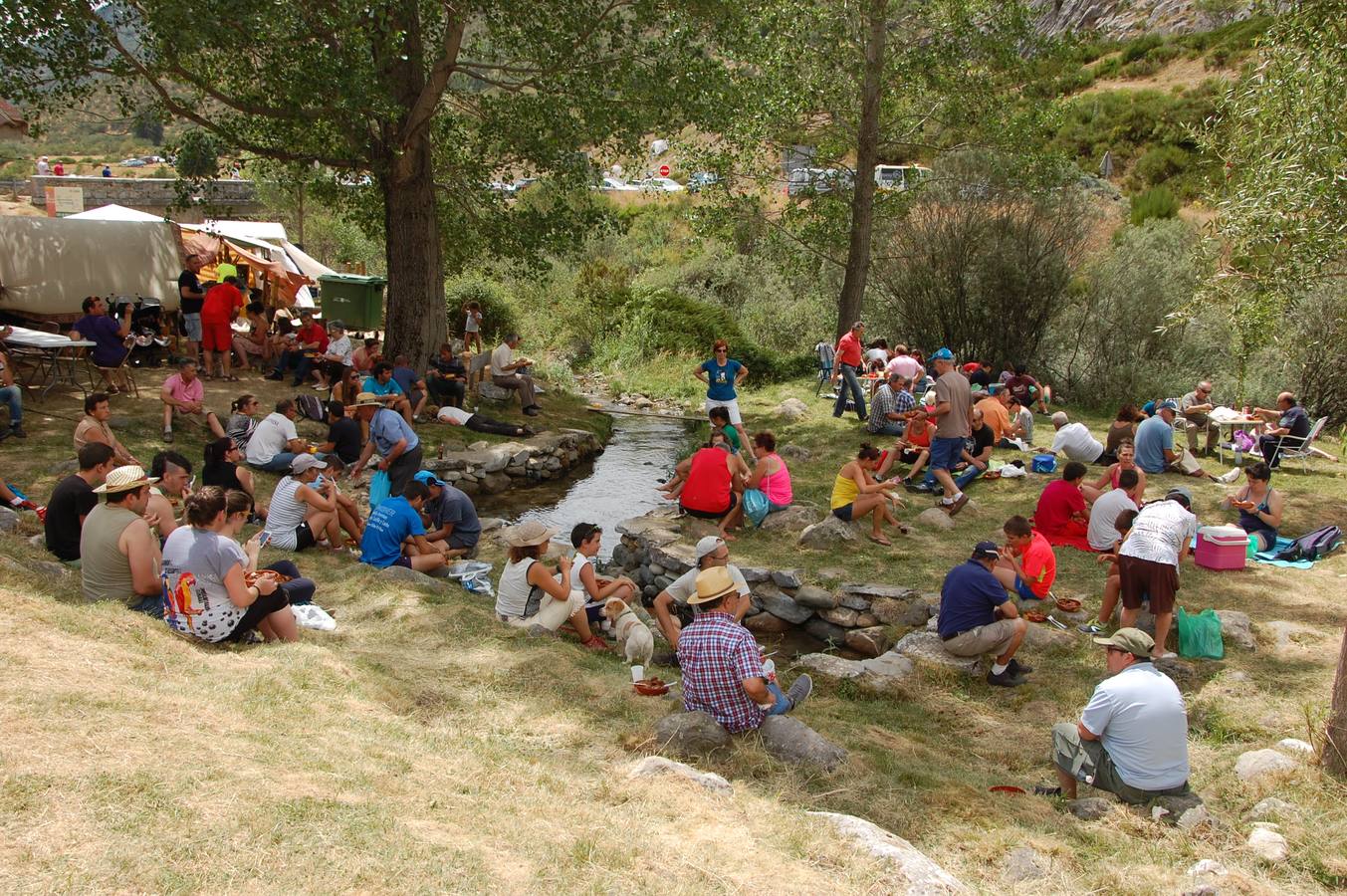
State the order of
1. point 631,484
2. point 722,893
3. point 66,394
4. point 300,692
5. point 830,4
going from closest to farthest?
1. point 722,893
2. point 300,692
3. point 66,394
4. point 631,484
5. point 830,4

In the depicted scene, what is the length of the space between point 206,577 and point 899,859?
13.5 ft

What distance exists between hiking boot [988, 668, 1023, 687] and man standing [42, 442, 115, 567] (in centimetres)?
647

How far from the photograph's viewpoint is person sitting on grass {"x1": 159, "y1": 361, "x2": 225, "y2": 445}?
38.5ft

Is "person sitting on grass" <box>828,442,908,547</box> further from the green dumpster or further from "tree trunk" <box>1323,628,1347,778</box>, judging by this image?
the green dumpster

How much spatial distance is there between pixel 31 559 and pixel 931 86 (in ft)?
52.1

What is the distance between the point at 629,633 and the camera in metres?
7.23

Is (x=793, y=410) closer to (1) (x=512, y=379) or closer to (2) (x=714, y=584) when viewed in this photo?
(1) (x=512, y=379)

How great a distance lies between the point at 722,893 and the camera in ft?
12.7

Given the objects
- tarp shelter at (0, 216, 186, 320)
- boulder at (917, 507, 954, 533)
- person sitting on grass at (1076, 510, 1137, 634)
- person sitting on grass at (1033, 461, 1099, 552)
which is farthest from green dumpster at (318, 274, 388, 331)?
person sitting on grass at (1076, 510, 1137, 634)

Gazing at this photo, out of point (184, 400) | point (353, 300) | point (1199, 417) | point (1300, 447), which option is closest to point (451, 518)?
point (184, 400)

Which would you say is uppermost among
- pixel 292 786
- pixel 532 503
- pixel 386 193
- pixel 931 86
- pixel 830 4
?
pixel 830 4

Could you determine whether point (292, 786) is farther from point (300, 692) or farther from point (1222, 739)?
point (1222, 739)

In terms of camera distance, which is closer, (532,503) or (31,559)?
(31,559)

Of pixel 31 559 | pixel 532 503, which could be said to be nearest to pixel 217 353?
pixel 532 503
